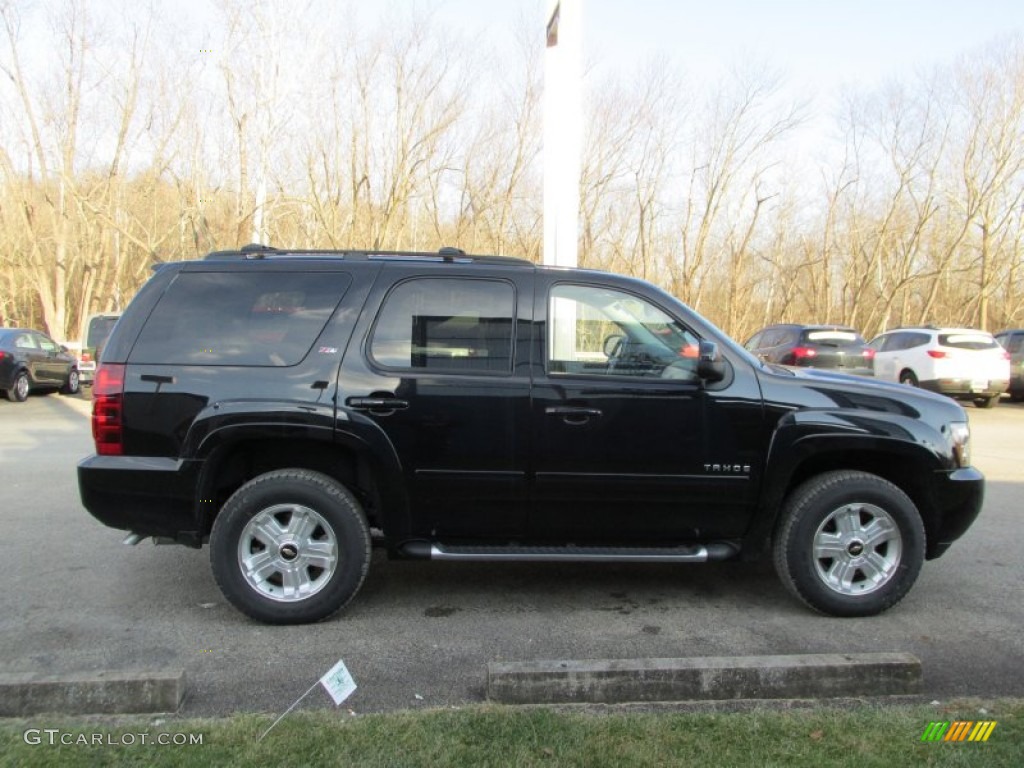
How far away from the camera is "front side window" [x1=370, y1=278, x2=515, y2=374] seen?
4.20 m

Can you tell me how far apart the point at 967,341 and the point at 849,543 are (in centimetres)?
1417

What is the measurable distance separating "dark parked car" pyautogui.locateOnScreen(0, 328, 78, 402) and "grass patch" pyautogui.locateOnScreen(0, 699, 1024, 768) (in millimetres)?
15317

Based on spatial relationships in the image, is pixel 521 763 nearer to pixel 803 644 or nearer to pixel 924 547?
pixel 803 644

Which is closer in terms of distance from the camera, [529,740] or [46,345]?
[529,740]

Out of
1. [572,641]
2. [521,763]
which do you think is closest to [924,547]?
[572,641]

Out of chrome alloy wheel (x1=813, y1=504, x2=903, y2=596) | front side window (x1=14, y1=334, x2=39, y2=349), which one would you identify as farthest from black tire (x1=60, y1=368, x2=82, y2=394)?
chrome alloy wheel (x1=813, y1=504, x2=903, y2=596)

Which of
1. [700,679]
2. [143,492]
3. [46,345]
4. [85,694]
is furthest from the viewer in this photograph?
[46,345]

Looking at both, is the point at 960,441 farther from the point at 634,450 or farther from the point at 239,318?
the point at 239,318

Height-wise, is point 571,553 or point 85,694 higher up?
point 571,553

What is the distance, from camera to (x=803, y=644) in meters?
3.95

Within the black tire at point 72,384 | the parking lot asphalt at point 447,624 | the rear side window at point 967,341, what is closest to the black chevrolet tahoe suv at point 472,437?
the parking lot asphalt at point 447,624

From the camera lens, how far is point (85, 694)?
313cm

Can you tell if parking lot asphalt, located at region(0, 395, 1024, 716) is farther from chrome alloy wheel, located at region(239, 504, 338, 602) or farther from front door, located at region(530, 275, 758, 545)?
front door, located at region(530, 275, 758, 545)

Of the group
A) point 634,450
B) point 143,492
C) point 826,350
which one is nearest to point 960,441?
point 634,450
